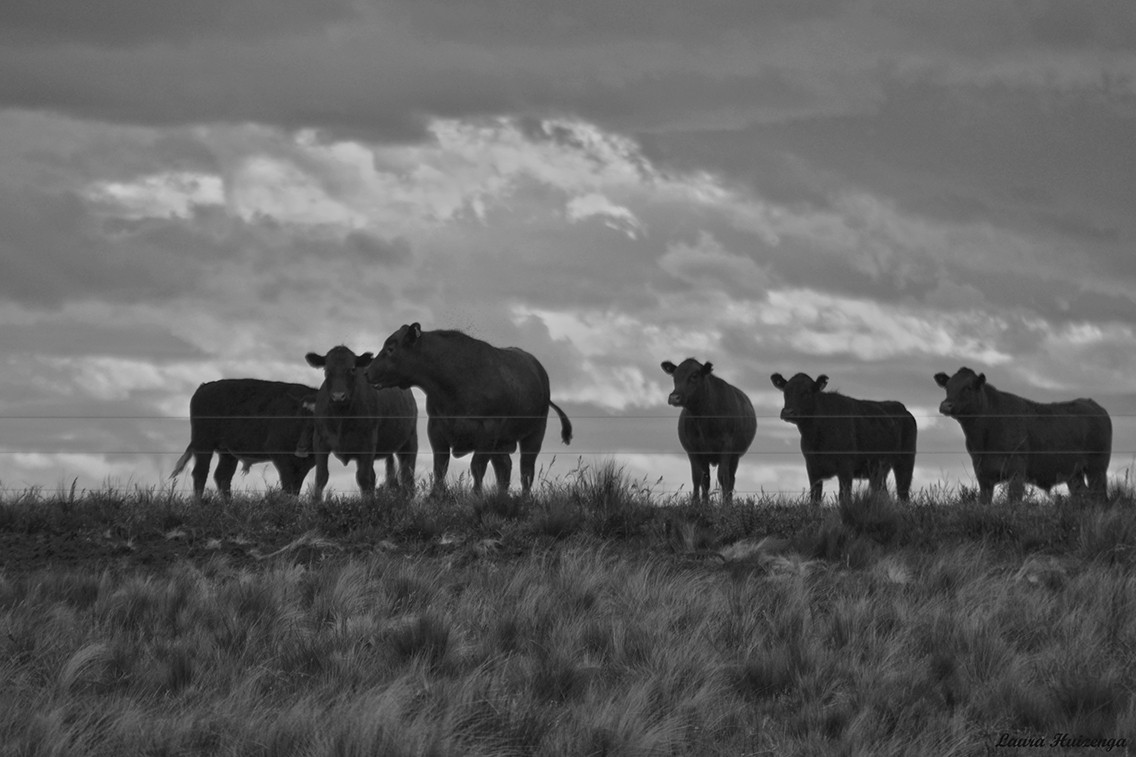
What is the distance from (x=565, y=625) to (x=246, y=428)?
13.2 meters

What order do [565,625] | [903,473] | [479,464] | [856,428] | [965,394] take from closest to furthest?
[565,625], [479,464], [965,394], [856,428], [903,473]

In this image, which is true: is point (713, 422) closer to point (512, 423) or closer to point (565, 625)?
point (512, 423)

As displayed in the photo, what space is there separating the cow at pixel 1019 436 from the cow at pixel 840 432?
134 cm

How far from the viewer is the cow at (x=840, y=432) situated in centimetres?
2100

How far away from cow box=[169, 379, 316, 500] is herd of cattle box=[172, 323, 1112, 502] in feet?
0.07

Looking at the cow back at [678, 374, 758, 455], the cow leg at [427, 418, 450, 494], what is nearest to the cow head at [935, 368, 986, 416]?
the cow back at [678, 374, 758, 455]

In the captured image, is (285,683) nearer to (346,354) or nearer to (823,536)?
(823,536)

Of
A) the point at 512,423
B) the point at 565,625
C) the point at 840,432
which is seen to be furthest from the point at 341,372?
the point at 565,625

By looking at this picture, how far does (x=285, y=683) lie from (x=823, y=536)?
578cm

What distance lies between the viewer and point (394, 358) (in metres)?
18.5

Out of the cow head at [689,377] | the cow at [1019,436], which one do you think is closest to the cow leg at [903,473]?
the cow at [1019,436]

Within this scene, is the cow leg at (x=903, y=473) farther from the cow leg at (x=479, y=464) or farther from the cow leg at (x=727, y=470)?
the cow leg at (x=479, y=464)

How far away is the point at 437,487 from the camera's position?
49.2ft

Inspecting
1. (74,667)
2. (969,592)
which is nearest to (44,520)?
(74,667)
